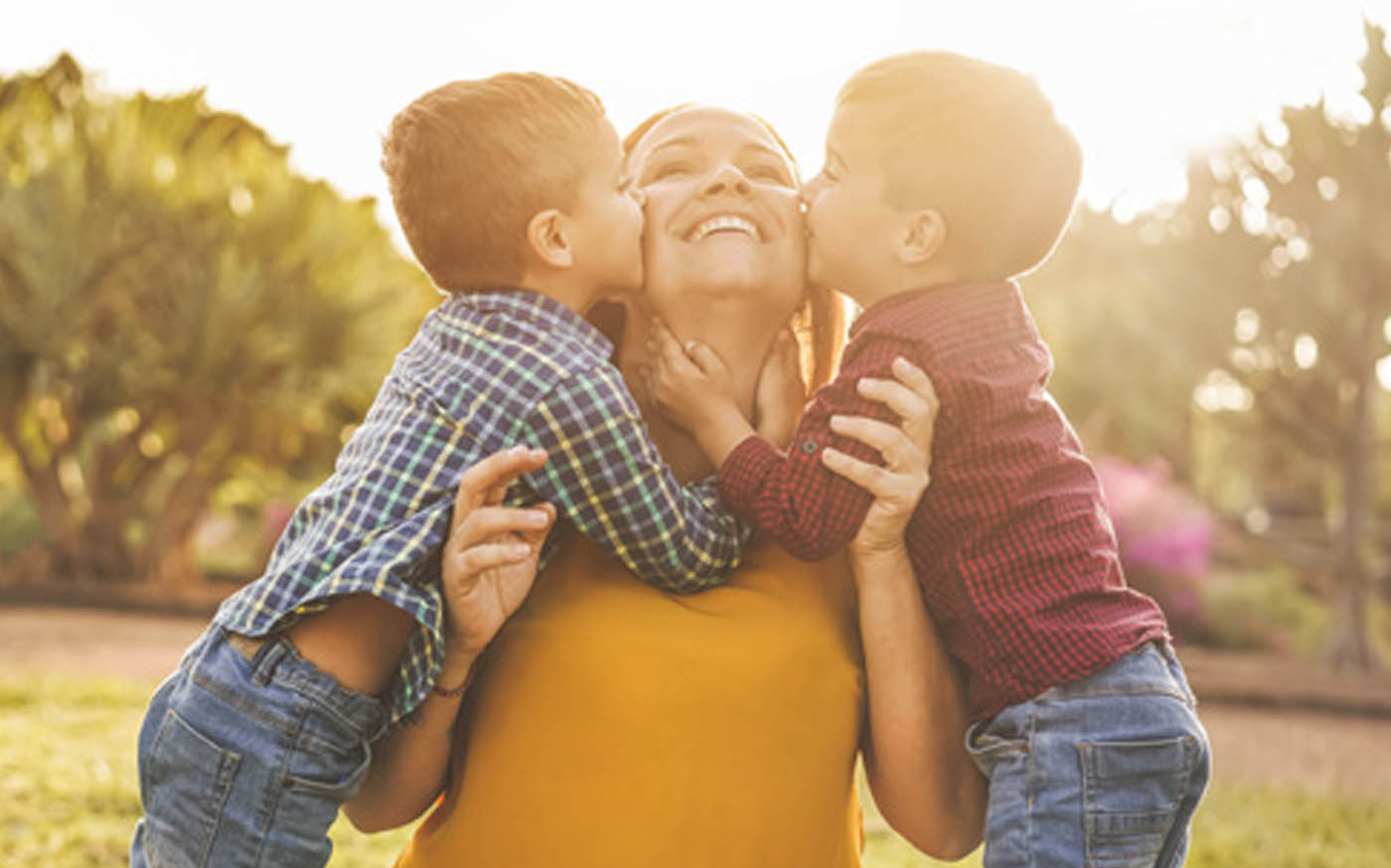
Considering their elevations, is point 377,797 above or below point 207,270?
above

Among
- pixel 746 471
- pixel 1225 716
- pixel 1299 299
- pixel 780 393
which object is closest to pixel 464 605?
pixel 746 471

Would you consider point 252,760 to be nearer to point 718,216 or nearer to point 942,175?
point 718,216

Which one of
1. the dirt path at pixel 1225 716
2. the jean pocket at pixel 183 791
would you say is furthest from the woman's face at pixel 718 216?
the dirt path at pixel 1225 716

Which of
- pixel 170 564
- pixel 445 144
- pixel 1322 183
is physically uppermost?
pixel 445 144

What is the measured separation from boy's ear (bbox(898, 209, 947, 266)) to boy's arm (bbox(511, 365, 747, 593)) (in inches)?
21.2

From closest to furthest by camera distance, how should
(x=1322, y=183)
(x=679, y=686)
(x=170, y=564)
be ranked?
(x=679, y=686)
(x=1322, y=183)
(x=170, y=564)

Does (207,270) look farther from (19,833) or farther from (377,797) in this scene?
(377,797)

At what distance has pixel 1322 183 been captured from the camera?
37.9 feet

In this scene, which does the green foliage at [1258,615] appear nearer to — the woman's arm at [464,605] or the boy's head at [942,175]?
the boy's head at [942,175]

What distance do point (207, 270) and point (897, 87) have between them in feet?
38.2

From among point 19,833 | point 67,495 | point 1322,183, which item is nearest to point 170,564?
point 67,495

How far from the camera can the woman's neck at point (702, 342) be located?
216cm

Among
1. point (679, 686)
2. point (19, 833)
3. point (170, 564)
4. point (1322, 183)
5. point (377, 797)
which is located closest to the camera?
point (679, 686)

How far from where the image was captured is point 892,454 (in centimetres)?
191
